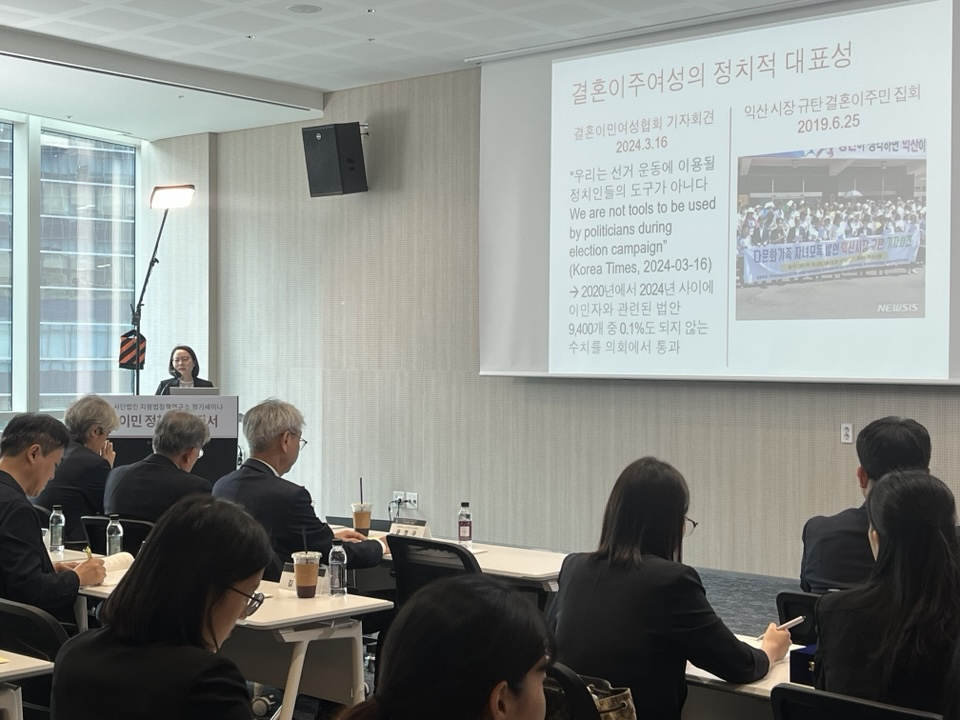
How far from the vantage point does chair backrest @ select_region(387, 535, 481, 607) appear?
13.5 feet

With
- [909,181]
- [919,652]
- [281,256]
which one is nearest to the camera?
[919,652]

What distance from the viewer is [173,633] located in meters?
1.85

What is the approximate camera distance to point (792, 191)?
6.50 meters

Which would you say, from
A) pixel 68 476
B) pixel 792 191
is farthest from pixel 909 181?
pixel 68 476

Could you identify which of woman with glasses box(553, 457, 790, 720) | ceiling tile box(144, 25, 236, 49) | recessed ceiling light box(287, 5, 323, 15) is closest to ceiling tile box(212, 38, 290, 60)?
ceiling tile box(144, 25, 236, 49)

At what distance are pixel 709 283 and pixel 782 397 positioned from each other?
79 centimetres

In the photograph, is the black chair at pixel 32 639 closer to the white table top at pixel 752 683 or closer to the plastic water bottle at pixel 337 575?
the plastic water bottle at pixel 337 575

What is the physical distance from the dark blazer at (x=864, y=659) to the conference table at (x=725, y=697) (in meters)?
0.37

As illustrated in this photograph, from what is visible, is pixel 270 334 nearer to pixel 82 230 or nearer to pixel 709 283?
pixel 82 230

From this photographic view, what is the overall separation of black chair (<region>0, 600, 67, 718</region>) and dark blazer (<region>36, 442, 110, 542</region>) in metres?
1.97

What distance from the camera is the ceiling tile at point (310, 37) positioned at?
712 cm

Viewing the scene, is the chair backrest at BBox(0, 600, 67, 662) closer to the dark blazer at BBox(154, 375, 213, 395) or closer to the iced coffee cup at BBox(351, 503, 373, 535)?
the iced coffee cup at BBox(351, 503, 373, 535)

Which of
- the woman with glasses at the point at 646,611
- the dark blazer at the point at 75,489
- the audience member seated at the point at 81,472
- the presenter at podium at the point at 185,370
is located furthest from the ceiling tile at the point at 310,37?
the woman with glasses at the point at 646,611

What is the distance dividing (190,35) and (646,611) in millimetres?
5581
